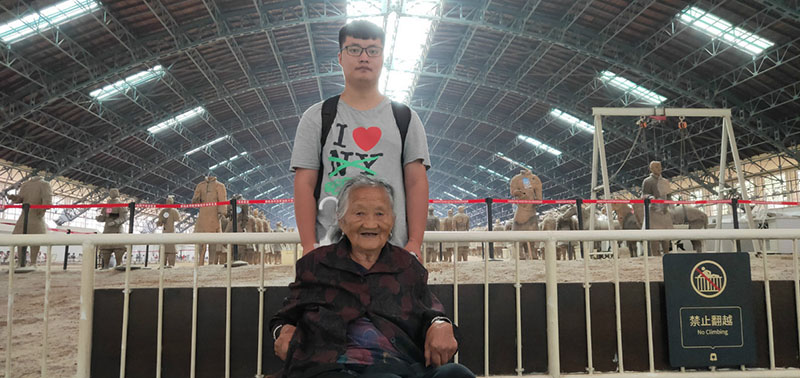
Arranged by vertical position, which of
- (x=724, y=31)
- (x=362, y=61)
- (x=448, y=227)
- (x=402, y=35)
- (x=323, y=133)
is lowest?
(x=323, y=133)

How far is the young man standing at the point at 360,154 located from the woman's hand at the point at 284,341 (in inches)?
17.1

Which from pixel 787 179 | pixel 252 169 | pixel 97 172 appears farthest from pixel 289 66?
pixel 787 179

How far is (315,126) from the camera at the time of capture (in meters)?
2.21

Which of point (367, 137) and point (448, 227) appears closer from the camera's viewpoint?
point (367, 137)

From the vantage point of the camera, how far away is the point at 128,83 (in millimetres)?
18109

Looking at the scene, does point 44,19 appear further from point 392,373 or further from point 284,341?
point 392,373

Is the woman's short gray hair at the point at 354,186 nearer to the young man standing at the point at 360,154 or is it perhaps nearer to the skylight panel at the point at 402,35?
the young man standing at the point at 360,154

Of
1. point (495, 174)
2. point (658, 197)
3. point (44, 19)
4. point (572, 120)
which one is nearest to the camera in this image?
point (658, 197)

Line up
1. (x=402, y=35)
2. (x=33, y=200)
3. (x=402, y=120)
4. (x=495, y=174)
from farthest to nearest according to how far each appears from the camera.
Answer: (x=495, y=174), (x=402, y=35), (x=33, y=200), (x=402, y=120)

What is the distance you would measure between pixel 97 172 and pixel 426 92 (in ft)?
61.8

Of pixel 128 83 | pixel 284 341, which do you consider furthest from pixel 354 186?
pixel 128 83

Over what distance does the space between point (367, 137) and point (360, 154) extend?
0.09 m

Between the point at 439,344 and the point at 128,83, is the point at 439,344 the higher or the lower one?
the lower one

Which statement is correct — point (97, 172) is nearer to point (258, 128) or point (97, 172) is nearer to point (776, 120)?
point (258, 128)
